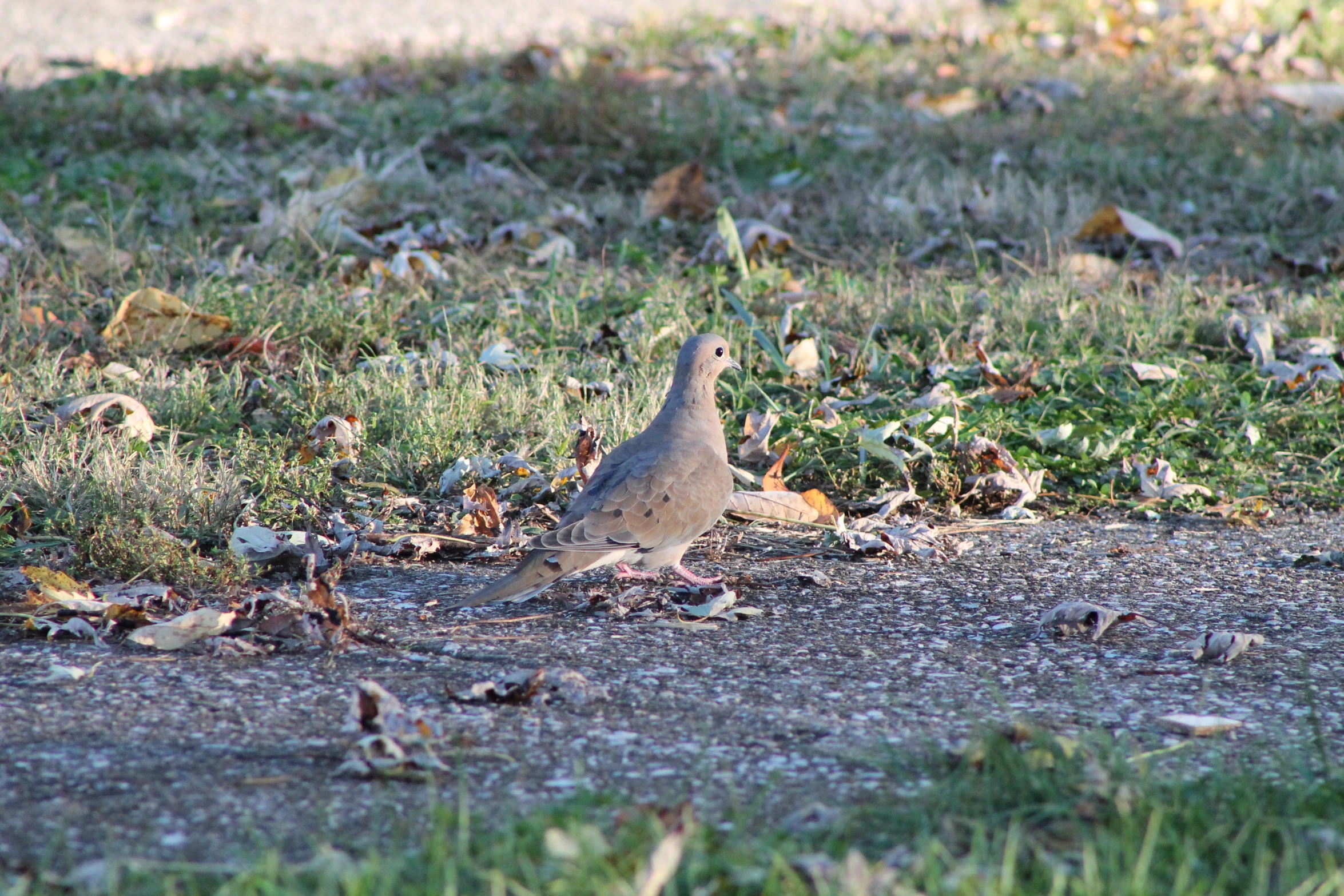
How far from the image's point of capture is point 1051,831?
242cm

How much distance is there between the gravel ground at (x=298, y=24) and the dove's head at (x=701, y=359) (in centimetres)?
770

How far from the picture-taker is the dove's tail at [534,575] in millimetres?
3811

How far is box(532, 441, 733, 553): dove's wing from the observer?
3914mm

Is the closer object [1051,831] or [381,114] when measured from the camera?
[1051,831]

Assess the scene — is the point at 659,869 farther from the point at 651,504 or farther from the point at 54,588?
Answer: the point at 54,588

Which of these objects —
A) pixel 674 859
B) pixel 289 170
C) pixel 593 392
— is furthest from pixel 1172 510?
pixel 289 170

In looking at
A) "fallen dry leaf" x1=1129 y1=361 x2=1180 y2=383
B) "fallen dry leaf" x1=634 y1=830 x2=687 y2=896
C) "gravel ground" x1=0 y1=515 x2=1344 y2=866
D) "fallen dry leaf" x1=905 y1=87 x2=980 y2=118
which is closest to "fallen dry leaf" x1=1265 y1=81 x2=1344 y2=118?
"fallen dry leaf" x1=905 y1=87 x2=980 y2=118

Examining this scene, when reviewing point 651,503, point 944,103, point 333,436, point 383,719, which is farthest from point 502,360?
point 944,103

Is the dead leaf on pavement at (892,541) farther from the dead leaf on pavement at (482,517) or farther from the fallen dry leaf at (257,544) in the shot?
the fallen dry leaf at (257,544)

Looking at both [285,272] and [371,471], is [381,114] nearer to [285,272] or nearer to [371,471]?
[285,272]

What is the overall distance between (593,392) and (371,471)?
3.57 feet

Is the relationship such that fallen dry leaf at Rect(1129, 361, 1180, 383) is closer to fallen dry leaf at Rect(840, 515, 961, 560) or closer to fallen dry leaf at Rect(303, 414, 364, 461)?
fallen dry leaf at Rect(840, 515, 961, 560)

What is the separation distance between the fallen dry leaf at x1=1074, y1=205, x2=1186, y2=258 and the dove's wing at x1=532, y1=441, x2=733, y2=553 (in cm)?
401

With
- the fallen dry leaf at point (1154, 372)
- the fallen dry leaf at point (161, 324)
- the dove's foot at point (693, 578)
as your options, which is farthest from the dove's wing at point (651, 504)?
the fallen dry leaf at point (161, 324)
